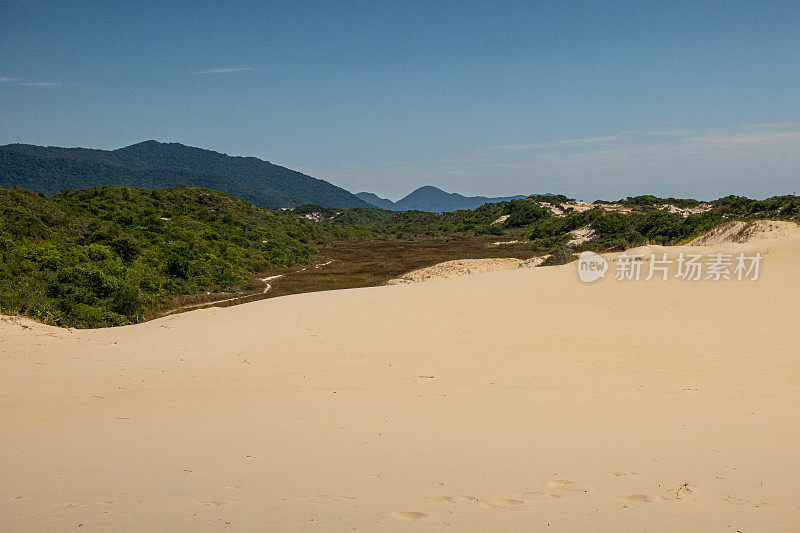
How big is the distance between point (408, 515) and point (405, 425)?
6.27ft

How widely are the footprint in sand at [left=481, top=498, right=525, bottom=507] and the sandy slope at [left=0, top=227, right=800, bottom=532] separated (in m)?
0.02

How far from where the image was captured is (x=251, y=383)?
748 centimetres

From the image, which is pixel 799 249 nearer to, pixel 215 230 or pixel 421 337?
pixel 421 337

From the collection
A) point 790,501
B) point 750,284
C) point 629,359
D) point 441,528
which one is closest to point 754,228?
point 750,284

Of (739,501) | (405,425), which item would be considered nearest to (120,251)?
(405,425)

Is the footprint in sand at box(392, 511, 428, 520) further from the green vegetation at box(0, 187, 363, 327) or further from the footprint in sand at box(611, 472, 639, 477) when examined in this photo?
the green vegetation at box(0, 187, 363, 327)

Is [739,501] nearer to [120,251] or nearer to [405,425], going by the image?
[405,425]

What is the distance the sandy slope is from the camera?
3672 mm

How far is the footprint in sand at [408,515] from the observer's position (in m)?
3.54

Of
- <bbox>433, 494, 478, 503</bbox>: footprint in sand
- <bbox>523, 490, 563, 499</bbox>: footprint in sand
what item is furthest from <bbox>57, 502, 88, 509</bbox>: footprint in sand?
<bbox>523, 490, 563, 499</bbox>: footprint in sand

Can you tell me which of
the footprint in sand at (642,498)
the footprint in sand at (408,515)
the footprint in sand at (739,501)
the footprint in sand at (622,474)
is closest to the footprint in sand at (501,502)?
the footprint in sand at (408,515)

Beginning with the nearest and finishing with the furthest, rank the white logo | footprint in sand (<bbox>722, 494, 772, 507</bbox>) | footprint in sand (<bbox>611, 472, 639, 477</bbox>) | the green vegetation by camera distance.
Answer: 1. footprint in sand (<bbox>722, 494, 772, 507</bbox>)
2. footprint in sand (<bbox>611, 472, 639, 477</bbox>)
3. the white logo
4. the green vegetation

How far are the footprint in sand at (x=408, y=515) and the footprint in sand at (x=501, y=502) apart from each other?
19.2 inches

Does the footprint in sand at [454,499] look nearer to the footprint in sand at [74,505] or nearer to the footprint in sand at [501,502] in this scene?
the footprint in sand at [501,502]
